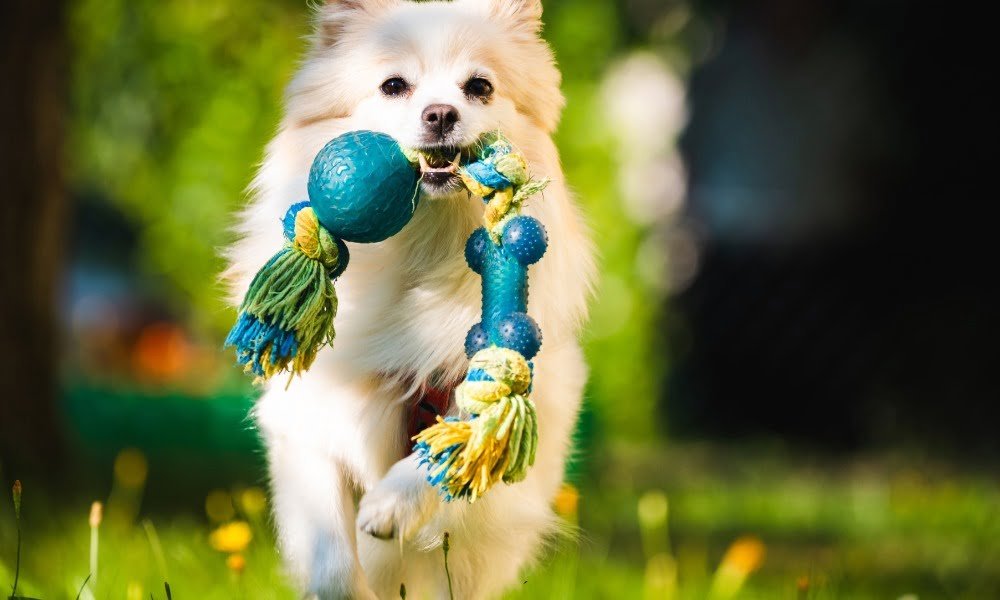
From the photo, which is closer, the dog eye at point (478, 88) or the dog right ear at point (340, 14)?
the dog eye at point (478, 88)

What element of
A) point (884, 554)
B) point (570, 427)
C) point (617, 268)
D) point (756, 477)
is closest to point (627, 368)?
point (617, 268)

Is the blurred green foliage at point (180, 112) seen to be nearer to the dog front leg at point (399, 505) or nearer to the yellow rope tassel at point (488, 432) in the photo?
the dog front leg at point (399, 505)

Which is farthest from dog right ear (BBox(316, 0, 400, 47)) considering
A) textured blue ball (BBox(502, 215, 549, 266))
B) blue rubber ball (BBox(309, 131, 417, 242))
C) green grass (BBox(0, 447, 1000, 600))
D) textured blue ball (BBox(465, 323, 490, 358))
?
green grass (BBox(0, 447, 1000, 600))

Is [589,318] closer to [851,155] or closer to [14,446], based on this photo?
[14,446]

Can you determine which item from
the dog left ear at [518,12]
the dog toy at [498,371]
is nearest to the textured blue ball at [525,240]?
the dog toy at [498,371]

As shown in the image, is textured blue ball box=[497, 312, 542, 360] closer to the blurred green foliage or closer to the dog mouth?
the dog mouth

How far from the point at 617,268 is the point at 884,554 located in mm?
4488

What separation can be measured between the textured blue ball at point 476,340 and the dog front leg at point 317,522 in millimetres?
597

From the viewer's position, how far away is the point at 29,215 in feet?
18.0

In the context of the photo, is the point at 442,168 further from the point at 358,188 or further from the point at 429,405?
the point at 429,405

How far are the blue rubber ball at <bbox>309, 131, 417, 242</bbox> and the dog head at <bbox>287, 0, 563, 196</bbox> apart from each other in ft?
0.49

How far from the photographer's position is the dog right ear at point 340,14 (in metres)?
3.00

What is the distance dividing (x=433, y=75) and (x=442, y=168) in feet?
1.06

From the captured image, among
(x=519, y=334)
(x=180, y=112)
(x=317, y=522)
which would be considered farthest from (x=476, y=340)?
(x=180, y=112)
